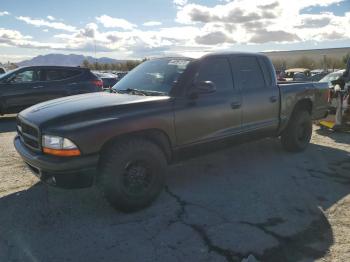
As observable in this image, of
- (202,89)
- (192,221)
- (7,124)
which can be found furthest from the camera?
(7,124)

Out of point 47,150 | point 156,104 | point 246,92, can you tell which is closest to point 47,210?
point 47,150

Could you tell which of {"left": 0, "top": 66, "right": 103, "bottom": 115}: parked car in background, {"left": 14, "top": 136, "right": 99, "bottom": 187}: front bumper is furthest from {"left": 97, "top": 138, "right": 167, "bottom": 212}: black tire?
{"left": 0, "top": 66, "right": 103, "bottom": 115}: parked car in background

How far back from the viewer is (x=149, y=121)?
3.98m

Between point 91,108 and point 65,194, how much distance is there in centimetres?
133

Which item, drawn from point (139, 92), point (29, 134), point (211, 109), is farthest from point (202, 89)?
point (29, 134)

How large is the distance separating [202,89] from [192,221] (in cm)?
152

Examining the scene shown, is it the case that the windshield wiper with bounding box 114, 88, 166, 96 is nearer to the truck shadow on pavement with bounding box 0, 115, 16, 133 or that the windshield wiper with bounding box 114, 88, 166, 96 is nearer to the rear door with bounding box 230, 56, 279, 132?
the rear door with bounding box 230, 56, 279, 132

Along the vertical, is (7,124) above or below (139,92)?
below

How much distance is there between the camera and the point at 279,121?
5.88 m

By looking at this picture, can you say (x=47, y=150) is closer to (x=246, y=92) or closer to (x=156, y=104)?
(x=156, y=104)

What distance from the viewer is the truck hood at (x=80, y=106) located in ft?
12.1

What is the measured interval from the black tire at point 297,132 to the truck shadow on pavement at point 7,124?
6330 mm

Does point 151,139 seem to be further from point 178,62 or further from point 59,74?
point 59,74

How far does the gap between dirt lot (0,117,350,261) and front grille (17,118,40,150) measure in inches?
28.7
